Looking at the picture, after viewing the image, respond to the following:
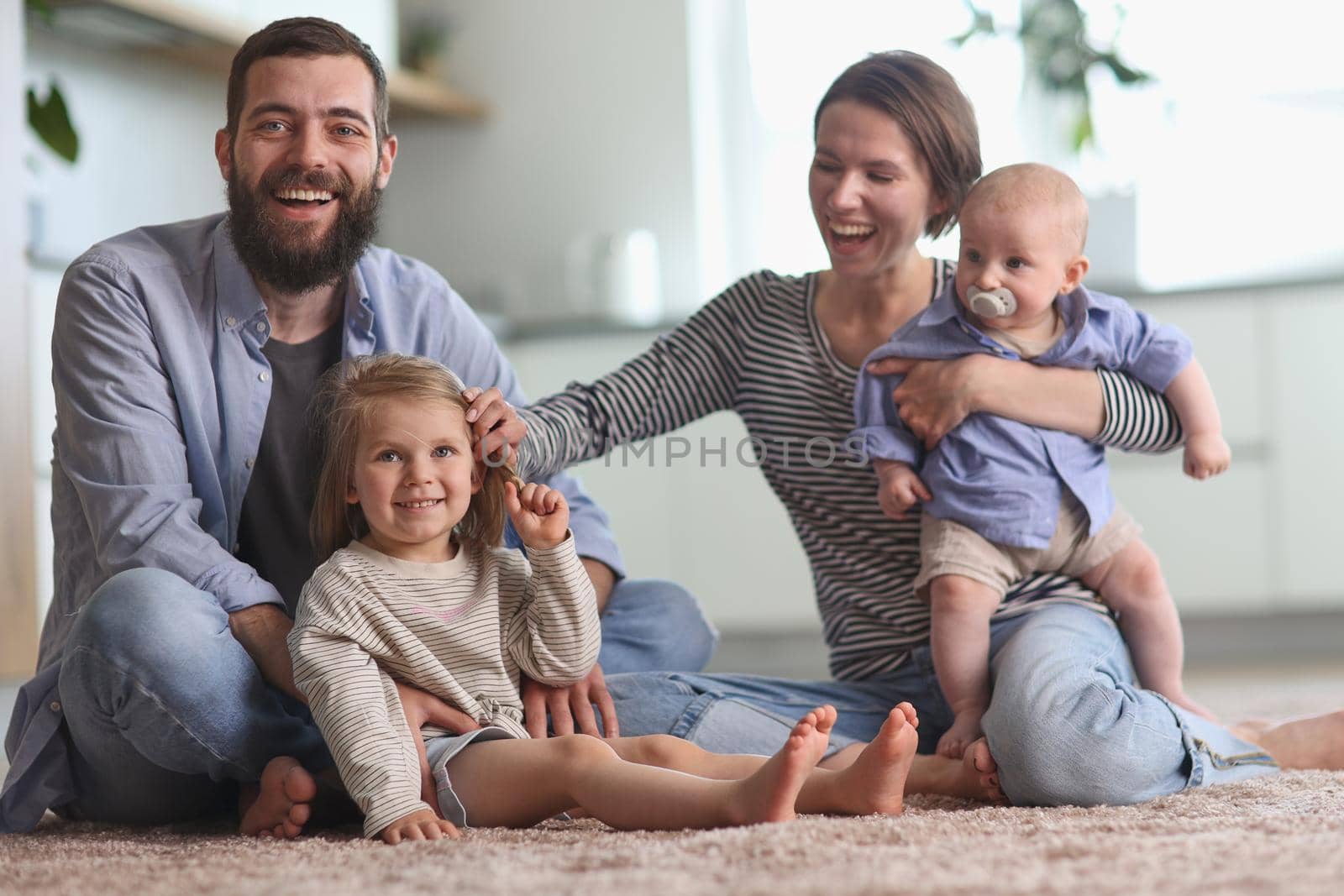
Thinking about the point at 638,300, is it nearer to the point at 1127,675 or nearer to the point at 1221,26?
the point at 1221,26

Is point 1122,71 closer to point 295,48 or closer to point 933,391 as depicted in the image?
point 933,391

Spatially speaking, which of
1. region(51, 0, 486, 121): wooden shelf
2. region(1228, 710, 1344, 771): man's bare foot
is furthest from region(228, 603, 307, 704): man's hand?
region(51, 0, 486, 121): wooden shelf

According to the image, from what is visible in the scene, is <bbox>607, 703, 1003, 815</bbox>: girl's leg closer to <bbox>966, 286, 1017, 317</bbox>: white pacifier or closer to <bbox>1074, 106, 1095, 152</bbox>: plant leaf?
<bbox>966, 286, 1017, 317</bbox>: white pacifier

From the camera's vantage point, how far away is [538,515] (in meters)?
1.40

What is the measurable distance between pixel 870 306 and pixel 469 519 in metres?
0.55

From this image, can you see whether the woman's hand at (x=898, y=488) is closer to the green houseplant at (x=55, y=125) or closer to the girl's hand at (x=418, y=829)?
the girl's hand at (x=418, y=829)

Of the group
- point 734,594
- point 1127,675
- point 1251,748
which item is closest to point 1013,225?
point 1127,675

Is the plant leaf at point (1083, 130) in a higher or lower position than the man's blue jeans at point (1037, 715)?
higher

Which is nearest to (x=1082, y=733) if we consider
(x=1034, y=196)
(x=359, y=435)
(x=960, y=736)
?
(x=960, y=736)

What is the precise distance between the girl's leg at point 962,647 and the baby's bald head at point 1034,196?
38 cm

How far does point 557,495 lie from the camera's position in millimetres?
1390

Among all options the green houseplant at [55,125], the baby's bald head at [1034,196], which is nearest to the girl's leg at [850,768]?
the baby's bald head at [1034,196]

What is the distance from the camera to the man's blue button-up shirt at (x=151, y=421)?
1.43 m

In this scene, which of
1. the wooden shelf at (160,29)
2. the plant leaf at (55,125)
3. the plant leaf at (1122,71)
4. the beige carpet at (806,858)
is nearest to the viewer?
the beige carpet at (806,858)
